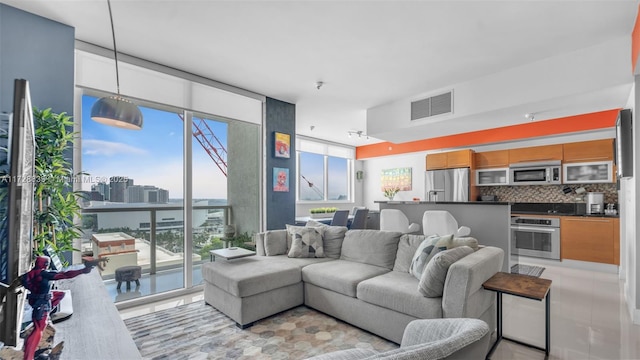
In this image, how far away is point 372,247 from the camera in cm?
334

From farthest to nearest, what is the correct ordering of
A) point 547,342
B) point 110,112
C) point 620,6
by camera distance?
1. point 620,6
2. point 547,342
3. point 110,112

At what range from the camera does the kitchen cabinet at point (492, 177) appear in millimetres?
5965

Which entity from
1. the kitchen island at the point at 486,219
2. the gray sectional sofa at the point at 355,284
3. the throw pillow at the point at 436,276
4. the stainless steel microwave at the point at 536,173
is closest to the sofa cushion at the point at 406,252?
the gray sectional sofa at the point at 355,284

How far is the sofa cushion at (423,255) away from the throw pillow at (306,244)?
1206 mm

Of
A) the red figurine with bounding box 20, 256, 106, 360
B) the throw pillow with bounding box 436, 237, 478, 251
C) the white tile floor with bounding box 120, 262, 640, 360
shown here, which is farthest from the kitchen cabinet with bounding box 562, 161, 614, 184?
the red figurine with bounding box 20, 256, 106, 360

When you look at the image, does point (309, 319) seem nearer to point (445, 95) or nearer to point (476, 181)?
point (445, 95)

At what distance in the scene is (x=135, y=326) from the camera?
9.21ft

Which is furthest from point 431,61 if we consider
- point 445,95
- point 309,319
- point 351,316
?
point 309,319

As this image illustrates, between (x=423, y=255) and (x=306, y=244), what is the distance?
4.75ft

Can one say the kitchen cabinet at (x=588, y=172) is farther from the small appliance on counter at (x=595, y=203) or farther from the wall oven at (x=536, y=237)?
the wall oven at (x=536, y=237)

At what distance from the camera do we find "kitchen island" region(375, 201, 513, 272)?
400cm

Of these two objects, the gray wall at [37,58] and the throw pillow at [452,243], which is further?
the throw pillow at [452,243]

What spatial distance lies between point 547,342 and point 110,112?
3562 mm

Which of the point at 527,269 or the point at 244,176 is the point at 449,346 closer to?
the point at 244,176
